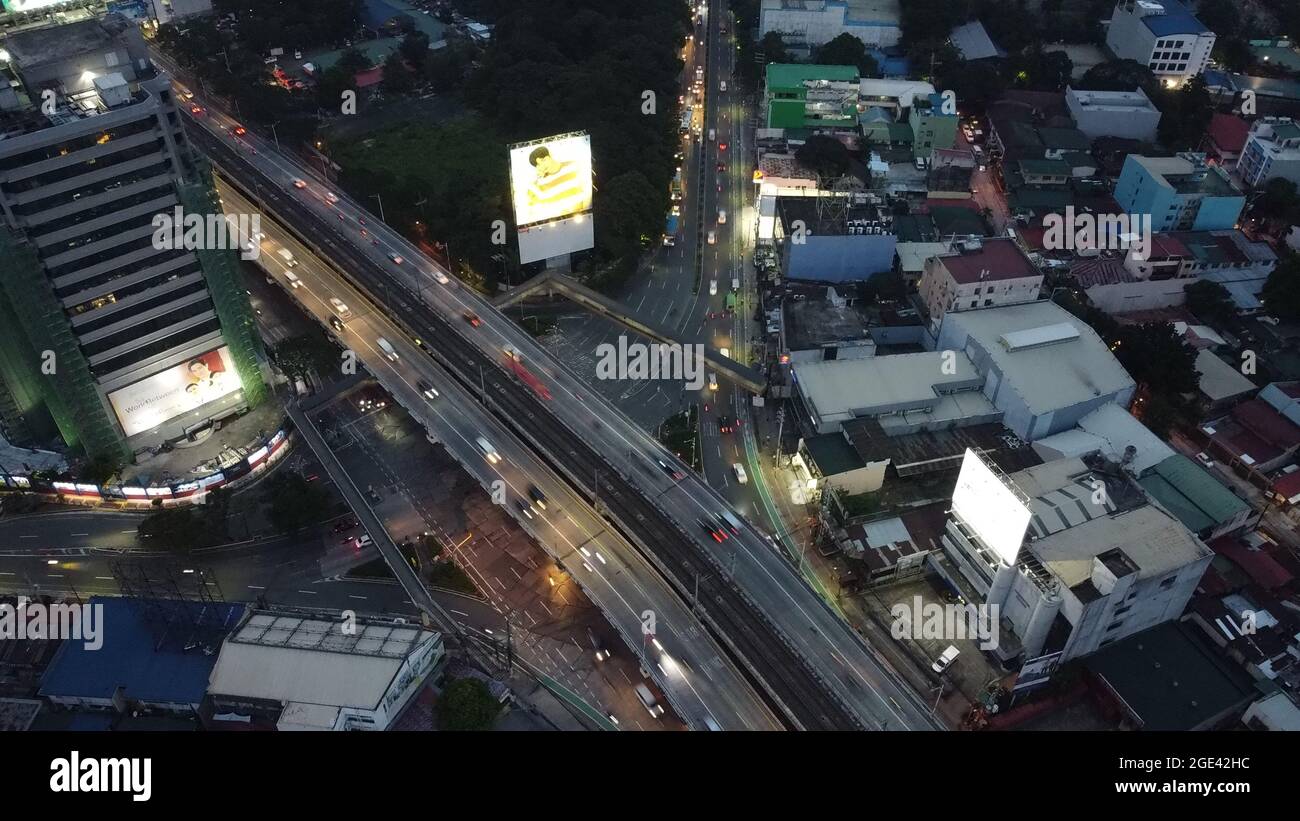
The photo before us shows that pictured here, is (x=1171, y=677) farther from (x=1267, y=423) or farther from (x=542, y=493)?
(x=542, y=493)

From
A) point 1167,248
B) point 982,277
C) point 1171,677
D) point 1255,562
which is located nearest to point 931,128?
point 1167,248

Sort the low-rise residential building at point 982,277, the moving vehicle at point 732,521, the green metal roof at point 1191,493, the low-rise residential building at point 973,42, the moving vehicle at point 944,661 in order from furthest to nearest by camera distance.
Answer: the low-rise residential building at point 973,42, the low-rise residential building at point 982,277, the green metal roof at point 1191,493, the moving vehicle at point 732,521, the moving vehicle at point 944,661

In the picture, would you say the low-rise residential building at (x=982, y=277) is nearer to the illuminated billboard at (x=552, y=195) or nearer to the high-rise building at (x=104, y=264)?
the illuminated billboard at (x=552, y=195)

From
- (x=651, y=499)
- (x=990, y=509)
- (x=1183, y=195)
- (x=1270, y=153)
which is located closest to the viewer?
(x=990, y=509)

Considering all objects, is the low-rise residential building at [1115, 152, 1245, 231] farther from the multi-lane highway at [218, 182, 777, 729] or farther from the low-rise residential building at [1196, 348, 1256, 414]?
the multi-lane highway at [218, 182, 777, 729]

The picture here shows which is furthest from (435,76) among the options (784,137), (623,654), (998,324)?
(623,654)

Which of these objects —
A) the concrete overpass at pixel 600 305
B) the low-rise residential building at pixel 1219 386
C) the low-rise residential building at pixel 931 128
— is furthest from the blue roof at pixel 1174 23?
the concrete overpass at pixel 600 305
